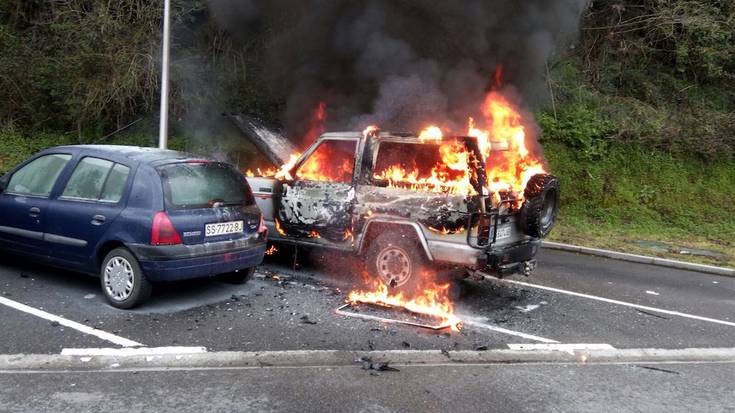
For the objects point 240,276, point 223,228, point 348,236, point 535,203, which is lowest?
point 240,276

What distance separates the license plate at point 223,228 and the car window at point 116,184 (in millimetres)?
863

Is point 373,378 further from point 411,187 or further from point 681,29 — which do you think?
point 681,29

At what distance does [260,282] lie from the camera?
22.1 ft

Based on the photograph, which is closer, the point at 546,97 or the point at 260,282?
the point at 260,282

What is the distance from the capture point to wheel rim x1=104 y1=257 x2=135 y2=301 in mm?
5414

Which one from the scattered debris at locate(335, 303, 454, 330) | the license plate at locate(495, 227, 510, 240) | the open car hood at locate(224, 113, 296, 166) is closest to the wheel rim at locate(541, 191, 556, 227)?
the license plate at locate(495, 227, 510, 240)

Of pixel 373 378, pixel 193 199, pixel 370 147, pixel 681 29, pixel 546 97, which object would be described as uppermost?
pixel 681 29

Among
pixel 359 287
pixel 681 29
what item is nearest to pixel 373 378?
pixel 359 287

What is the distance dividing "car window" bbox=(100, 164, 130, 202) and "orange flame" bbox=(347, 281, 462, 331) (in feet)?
8.25

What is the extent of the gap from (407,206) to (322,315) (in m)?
1.48

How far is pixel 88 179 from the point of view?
5789 mm

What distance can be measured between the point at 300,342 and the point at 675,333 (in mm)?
3743

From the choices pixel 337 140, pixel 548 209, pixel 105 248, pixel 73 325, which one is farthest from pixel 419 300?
pixel 73 325

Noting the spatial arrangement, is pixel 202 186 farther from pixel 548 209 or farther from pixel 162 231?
pixel 548 209
